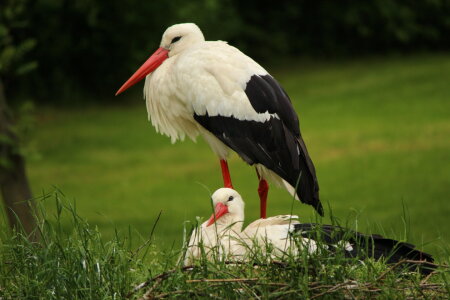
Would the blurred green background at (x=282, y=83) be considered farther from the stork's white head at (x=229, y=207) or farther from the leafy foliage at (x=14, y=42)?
the stork's white head at (x=229, y=207)

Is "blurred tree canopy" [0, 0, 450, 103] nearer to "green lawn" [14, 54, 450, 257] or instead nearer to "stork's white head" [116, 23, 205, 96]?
"green lawn" [14, 54, 450, 257]

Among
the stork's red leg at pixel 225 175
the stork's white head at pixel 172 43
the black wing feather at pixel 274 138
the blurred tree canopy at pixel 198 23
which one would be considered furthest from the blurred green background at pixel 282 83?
the black wing feather at pixel 274 138

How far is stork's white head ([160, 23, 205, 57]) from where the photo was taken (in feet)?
18.9

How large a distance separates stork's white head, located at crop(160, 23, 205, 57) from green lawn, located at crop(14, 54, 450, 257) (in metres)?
3.90

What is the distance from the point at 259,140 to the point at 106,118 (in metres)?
12.5

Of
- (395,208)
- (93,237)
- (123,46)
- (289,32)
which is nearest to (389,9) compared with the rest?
(289,32)

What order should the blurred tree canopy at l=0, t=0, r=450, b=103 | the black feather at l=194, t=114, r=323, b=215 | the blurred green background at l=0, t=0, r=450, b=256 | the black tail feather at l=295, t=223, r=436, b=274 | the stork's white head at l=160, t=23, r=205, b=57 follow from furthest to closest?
the blurred tree canopy at l=0, t=0, r=450, b=103
the blurred green background at l=0, t=0, r=450, b=256
the stork's white head at l=160, t=23, r=205, b=57
the black feather at l=194, t=114, r=323, b=215
the black tail feather at l=295, t=223, r=436, b=274

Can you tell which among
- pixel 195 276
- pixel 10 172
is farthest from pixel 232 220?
pixel 10 172

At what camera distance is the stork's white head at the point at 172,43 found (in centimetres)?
577

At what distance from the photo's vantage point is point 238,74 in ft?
18.2

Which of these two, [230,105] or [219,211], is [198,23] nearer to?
[230,105]

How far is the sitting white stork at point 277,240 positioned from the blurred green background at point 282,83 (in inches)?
150

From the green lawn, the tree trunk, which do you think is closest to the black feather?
the tree trunk

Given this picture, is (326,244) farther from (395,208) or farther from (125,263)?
(395,208)
